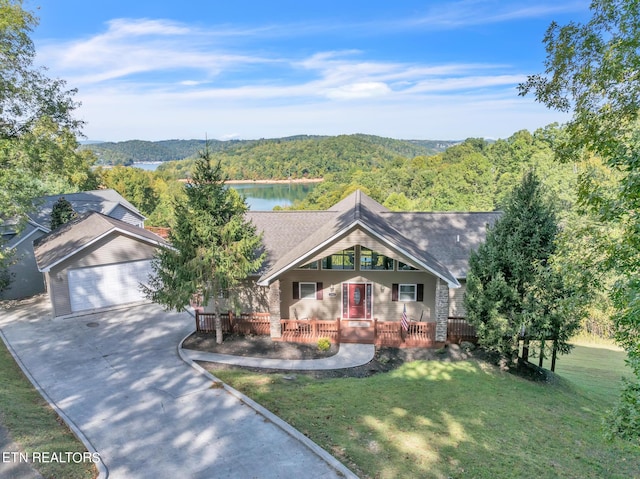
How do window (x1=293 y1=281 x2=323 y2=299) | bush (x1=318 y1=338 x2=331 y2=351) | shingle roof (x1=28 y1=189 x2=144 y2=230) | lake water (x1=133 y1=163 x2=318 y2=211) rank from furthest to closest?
lake water (x1=133 y1=163 x2=318 y2=211), shingle roof (x1=28 y1=189 x2=144 y2=230), window (x1=293 y1=281 x2=323 y2=299), bush (x1=318 y1=338 x2=331 y2=351)

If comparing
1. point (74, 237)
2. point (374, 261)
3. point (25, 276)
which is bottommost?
point (25, 276)

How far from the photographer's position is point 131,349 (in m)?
14.8

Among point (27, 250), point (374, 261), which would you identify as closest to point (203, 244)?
point (374, 261)

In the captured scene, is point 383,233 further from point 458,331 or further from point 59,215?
point 59,215

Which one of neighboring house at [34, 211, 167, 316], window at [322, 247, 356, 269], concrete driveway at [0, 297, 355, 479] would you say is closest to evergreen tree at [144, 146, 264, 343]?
concrete driveway at [0, 297, 355, 479]

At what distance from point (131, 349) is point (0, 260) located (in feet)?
26.1

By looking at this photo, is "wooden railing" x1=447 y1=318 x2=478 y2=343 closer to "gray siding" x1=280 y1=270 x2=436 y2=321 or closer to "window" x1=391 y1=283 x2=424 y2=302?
"gray siding" x1=280 y1=270 x2=436 y2=321

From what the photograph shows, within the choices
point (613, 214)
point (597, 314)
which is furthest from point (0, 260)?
point (597, 314)

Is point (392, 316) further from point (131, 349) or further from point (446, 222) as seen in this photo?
point (131, 349)

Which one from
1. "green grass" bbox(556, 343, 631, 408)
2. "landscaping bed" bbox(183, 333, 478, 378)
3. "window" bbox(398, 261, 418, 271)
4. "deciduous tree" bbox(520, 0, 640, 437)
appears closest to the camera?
"deciduous tree" bbox(520, 0, 640, 437)

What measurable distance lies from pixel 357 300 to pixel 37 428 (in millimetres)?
11814

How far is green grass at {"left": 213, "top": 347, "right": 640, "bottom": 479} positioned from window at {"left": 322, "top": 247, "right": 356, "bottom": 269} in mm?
4942

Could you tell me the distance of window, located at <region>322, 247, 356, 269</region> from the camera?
17.1 metres

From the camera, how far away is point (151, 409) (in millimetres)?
10477
